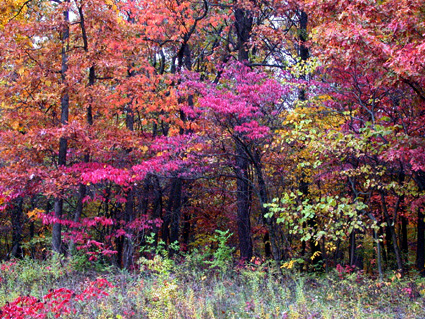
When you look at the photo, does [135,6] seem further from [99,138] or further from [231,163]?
[231,163]

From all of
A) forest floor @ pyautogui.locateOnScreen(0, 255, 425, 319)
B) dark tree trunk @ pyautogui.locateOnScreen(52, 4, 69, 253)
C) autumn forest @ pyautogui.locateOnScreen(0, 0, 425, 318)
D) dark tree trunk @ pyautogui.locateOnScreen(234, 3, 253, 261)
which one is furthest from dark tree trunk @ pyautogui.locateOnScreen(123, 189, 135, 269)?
dark tree trunk @ pyautogui.locateOnScreen(234, 3, 253, 261)

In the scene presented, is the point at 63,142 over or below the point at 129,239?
over

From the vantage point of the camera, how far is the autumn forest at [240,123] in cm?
613

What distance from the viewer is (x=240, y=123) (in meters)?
7.82

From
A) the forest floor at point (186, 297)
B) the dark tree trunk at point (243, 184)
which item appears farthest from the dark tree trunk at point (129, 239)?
the dark tree trunk at point (243, 184)

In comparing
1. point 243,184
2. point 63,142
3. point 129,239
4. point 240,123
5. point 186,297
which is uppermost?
point 240,123

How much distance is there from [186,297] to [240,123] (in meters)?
3.69

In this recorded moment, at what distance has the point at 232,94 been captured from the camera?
25.3 ft

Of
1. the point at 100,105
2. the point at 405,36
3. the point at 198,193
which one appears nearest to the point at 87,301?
the point at 100,105

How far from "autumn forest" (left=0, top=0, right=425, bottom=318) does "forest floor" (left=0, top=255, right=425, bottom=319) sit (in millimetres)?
778

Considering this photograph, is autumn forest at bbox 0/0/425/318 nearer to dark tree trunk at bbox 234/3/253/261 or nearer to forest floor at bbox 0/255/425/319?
dark tree trunk at bbox 234/3/253/261

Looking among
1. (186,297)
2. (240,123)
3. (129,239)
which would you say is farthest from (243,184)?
(186,297)

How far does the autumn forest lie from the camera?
6.13 m

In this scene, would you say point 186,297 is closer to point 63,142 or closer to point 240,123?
point 240,123
